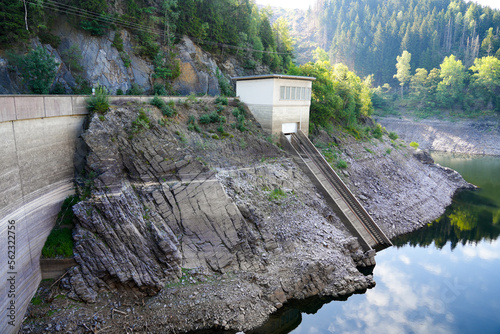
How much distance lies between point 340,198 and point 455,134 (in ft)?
181

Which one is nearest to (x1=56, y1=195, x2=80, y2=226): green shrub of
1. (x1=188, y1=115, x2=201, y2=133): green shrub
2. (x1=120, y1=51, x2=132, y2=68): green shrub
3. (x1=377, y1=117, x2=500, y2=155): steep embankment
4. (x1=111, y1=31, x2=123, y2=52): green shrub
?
(x1=188, y1=115, x2=201, y2=133): green shrub

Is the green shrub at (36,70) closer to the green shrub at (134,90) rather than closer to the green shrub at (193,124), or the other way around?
the green shrub at (134,90)

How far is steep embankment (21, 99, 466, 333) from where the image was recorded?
16531mm

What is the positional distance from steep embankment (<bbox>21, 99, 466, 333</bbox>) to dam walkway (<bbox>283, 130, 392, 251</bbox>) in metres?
0.86

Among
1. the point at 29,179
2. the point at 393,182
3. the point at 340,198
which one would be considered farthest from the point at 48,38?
the point at 393,182

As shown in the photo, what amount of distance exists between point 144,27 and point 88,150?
1707cm

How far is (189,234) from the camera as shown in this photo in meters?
19.5

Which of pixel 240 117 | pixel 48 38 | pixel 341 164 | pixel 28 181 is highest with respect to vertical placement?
pixel 48 38

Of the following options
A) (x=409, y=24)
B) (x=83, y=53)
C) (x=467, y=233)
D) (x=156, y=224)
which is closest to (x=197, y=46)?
(x=83, y=53)

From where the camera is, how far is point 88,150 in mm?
18641

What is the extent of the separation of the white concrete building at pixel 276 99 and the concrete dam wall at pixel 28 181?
1436 centimetres

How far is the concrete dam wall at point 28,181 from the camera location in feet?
45.5

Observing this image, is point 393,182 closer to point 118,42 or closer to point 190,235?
point 190,235

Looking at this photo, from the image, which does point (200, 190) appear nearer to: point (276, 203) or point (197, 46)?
point (276, 203)
